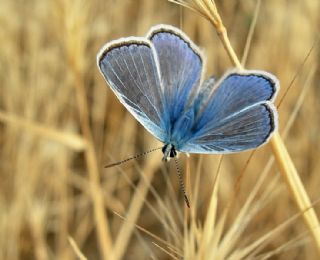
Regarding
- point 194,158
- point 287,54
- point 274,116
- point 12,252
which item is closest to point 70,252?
point 12,252

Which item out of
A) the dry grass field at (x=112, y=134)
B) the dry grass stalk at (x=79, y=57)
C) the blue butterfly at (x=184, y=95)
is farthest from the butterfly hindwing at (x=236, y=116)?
the dry grass field at (x=112, y=134)

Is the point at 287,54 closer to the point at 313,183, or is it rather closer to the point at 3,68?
the point at 313,183

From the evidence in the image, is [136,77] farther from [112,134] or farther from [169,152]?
[112,134]

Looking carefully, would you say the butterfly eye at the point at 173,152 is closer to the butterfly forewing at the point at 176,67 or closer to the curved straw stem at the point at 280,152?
the butterfly forewing at the point at 176,67

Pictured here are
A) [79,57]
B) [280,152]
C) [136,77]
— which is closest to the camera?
[280,152]

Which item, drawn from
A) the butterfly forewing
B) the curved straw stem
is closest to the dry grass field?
the butterfly forewing

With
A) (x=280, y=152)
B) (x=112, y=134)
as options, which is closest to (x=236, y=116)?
(x=280, y=152)

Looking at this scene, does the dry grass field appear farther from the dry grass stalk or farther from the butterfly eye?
the butterfly eye
